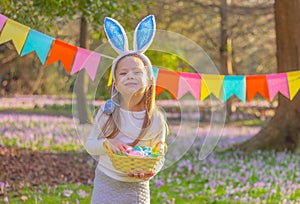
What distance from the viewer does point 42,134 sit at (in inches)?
498

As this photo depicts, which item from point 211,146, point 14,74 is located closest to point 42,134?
point 211,146

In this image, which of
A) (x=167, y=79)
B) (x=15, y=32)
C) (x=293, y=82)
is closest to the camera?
(x=15, y=32)

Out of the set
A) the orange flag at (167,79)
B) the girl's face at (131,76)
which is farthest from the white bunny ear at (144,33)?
the orange flag at (167,79)

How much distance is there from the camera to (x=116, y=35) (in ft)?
12.0

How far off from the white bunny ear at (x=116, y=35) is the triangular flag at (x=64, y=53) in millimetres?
1637

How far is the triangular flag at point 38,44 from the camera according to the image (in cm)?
511

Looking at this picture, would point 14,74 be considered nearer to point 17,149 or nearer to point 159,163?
point 17,149

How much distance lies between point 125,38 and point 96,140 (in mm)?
682

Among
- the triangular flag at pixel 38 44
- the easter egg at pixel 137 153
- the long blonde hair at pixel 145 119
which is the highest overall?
the triangular flag at pixel 38 44

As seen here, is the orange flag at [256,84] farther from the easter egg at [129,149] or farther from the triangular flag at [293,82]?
the easter egg at [129,149]

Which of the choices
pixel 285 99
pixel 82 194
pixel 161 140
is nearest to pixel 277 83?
pixel 82 194

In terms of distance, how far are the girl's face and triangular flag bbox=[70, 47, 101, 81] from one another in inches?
28.2

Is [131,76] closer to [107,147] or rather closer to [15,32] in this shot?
[107,147]

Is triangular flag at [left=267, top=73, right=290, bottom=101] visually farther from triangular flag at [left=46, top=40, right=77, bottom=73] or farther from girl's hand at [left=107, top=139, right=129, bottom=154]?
girl's hand at [left=107, top=139, right=129, bottom=154]
